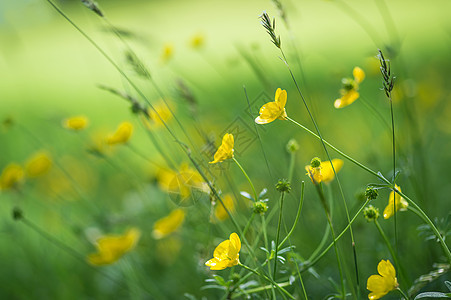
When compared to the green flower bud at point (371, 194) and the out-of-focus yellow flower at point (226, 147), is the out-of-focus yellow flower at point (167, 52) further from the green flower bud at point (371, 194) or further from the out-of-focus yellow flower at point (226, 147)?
the green flower bud at point (371, 194)

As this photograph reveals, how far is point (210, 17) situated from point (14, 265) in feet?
20.6

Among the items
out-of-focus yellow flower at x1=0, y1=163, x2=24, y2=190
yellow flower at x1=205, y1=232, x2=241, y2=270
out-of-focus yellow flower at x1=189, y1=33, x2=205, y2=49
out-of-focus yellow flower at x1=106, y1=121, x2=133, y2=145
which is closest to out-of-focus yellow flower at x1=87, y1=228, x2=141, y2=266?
out-of-focus yellow flower at x1=106, y1=121, x2=133, y2=145

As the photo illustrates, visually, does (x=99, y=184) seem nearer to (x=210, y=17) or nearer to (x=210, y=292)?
(x=210, y=292)

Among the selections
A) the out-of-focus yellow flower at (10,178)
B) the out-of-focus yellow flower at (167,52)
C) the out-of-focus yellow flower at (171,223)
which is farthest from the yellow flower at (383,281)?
the out-of-focus yellow flower at (10,178)

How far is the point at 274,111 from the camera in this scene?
68 cm

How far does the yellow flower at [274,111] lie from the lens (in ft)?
2.18

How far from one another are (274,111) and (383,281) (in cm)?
30

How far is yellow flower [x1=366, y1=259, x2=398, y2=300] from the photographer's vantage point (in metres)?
0.64

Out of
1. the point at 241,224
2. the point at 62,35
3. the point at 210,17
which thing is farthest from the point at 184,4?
the point at 241,224

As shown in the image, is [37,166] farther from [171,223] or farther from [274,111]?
[274,111]

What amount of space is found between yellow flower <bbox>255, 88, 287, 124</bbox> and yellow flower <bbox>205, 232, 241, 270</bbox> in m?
0.18

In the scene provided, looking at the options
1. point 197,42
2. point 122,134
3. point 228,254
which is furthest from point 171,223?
point 197,42

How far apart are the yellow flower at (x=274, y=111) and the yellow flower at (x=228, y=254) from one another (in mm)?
182

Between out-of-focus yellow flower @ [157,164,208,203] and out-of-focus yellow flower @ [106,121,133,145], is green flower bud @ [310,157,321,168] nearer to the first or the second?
out-of-focus yellow flower @ [157,164,208,203]
